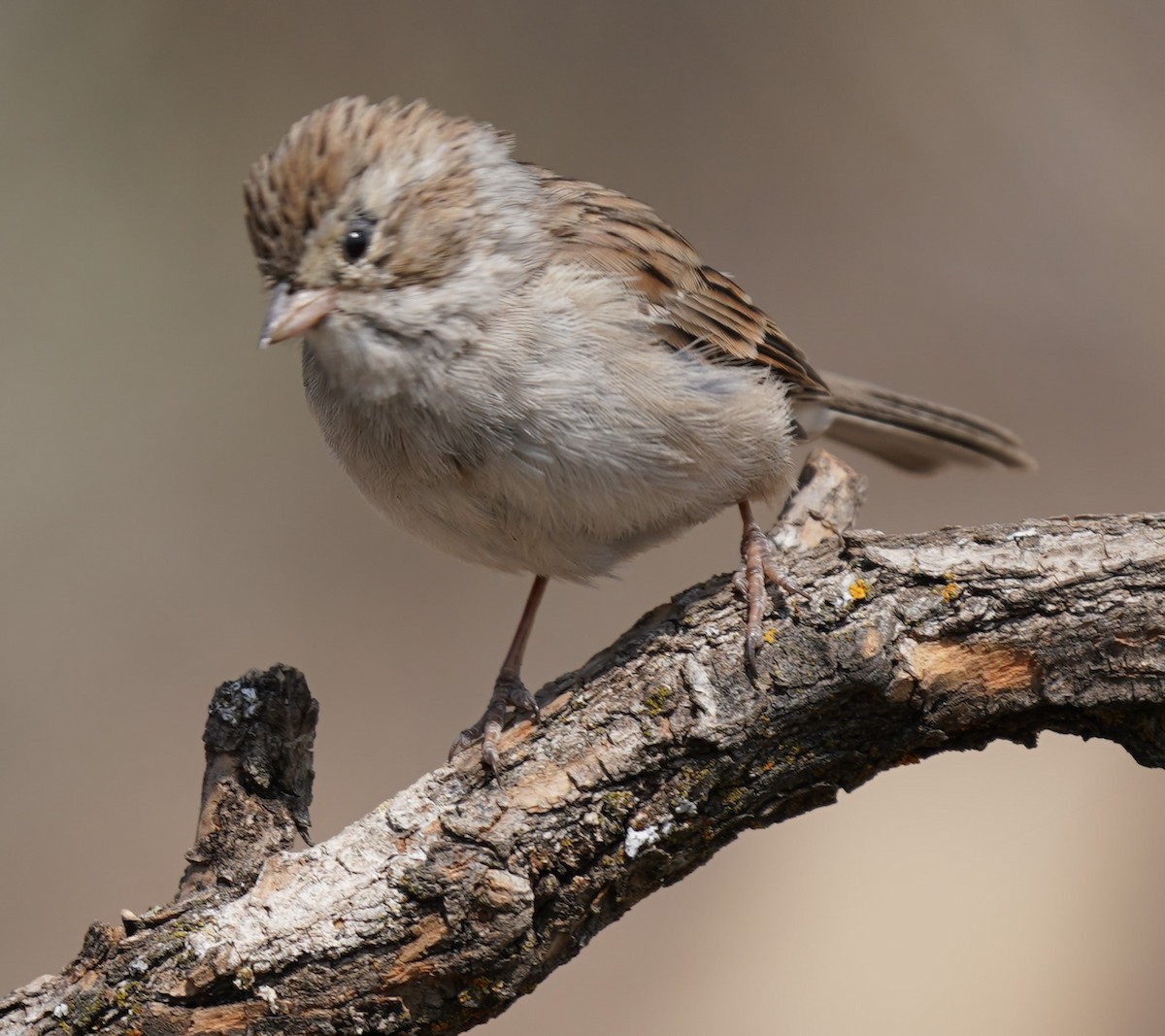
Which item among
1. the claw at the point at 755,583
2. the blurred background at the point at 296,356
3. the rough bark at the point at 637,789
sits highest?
the blurred background at the point at 296,356

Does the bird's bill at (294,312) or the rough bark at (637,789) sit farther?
the bird's bill at (294,312)

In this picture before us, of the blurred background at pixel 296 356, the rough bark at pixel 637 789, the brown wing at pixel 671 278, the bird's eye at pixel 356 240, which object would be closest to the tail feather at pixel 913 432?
the brown wing at pixel 671 278

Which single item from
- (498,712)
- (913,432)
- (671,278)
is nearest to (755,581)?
(498,712)

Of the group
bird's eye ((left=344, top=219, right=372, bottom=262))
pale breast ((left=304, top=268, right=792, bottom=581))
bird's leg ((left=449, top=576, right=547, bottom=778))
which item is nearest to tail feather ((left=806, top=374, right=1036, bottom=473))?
pale breast ((left=304, top=268, right=792, bottom=581))

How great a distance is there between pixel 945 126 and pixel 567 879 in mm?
5295

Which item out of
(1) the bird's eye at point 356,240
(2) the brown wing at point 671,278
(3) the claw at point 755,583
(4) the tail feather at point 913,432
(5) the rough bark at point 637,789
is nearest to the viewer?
(5) the rough bark at point 637,789

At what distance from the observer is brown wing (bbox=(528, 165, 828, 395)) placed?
10.8 ft

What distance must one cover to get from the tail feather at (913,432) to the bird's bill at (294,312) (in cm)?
194

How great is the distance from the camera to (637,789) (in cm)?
264

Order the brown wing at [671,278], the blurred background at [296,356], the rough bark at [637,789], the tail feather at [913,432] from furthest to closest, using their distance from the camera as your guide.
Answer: the blurred background at [296,356] → the tail feather at [913,432] → the brown wing at [671,278] → the rough bark at [637,789]

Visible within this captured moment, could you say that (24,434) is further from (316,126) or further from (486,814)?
(486,814)

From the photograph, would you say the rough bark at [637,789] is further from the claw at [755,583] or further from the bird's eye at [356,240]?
the bird's eye at [356,240]

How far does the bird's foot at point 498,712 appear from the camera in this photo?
9.37ft

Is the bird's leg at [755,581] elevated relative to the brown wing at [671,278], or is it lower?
lower
